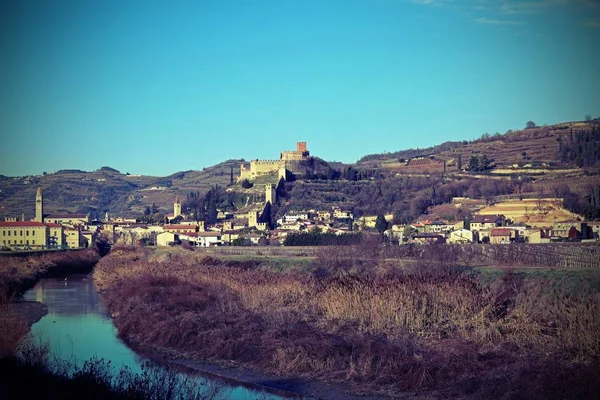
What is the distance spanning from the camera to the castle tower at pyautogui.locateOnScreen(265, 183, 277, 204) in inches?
3361

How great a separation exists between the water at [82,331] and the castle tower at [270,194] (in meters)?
49.8

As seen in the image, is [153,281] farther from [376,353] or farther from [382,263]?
[376,353]

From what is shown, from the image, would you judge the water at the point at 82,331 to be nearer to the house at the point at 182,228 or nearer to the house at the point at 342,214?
the house at the point at 182,228

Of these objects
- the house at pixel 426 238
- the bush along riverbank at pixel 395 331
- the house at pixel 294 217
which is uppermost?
the house at pixel 294 217

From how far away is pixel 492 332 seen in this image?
1606 cm

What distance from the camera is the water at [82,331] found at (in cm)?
1717

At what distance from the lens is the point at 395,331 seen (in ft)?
56.9

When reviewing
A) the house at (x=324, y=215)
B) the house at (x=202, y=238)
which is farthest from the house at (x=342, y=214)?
the house at (x=202, y=238)

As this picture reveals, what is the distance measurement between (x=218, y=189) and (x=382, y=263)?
70.4 meters

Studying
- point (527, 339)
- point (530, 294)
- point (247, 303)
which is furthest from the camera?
point (247, 303)

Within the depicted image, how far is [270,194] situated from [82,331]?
64010mm

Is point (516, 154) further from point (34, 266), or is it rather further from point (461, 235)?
point (34, 266)

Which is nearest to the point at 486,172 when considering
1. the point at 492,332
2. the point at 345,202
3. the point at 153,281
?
the point at 345,202

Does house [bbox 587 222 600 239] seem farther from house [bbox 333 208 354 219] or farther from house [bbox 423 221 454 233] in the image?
house [bbox 333 208 354 219]
